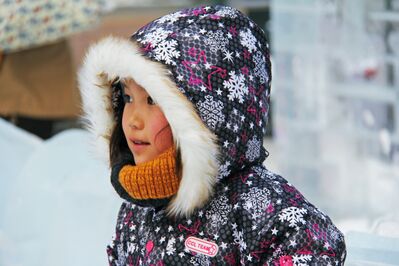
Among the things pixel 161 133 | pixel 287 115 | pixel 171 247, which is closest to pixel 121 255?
pixel 171 247

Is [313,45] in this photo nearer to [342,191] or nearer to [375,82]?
[375,82]

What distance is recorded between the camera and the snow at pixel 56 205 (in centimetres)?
324

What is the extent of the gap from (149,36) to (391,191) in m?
2.60

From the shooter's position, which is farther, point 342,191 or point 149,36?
point 342,191

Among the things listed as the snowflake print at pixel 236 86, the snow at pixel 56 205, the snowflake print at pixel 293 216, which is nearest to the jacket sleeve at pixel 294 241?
the snowflake print at pixel 293 216

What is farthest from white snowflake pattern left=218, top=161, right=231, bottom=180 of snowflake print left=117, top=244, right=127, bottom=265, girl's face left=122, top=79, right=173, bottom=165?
snowflake print left=117, top=244, right=127, bottom=265

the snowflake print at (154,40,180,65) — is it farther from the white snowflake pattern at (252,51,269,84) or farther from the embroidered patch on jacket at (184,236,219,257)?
the embroidered patch on jacket at (184,236,219,257)

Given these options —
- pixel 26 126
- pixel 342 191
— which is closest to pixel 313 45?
pixel 342 191

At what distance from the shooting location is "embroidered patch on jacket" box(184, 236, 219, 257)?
1.93 metres

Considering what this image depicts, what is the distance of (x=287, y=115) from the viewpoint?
15.5 ft

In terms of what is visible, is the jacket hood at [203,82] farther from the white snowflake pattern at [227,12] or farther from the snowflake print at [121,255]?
the snowflake print at [121,255]

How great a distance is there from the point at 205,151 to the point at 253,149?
0.15m

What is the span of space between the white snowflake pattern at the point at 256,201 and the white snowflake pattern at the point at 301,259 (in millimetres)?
112

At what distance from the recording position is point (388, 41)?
4.24 meters
